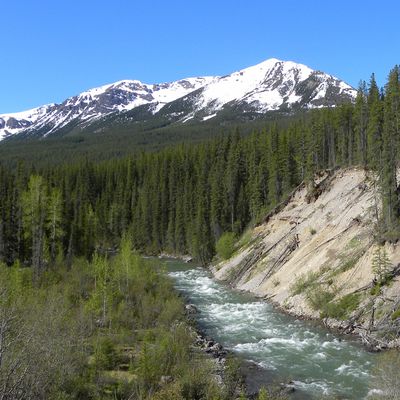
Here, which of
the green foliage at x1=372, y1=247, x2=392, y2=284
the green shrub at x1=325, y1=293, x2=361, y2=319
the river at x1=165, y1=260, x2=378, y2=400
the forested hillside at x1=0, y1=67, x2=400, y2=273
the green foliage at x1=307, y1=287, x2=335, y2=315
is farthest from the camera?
the forested hillside at x1=0, y1=67, x2=400, y2=273

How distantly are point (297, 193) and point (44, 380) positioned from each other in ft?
204

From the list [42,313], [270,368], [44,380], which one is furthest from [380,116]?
[44,380]

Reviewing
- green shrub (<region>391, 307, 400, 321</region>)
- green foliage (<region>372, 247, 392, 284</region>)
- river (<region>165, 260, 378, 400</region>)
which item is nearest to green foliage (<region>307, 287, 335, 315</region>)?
river (<region>165, 260, 378, 400</region>)

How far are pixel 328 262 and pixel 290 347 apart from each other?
16741 mm

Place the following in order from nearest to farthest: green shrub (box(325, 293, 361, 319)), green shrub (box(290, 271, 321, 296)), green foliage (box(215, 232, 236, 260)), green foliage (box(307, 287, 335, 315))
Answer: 1. green shrub (box(325, 293, 361, 319))
2. green foliage (box(307, 287, 335, 315))
3. green shrub (box(290, 271, 321, 296))
4. green foliage (box(215, 232, 236, 260))

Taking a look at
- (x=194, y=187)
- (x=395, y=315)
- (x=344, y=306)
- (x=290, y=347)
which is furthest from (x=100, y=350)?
(x=194, y=187)

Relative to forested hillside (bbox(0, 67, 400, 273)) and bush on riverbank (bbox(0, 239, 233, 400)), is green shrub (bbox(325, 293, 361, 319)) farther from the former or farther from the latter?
bush on riverbank (bbox(0, 239, 233, 400))

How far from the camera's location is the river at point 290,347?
29000mm

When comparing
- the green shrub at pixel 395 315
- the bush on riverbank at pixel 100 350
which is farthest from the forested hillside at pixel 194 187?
the bush on riverbank at pixel 100 350

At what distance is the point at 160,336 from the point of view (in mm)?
30312

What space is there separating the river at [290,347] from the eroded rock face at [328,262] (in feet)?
7.16

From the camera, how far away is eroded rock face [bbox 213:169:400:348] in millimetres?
40094

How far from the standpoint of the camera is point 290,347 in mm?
36500

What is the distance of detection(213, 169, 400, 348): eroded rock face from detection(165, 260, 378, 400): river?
218cm
